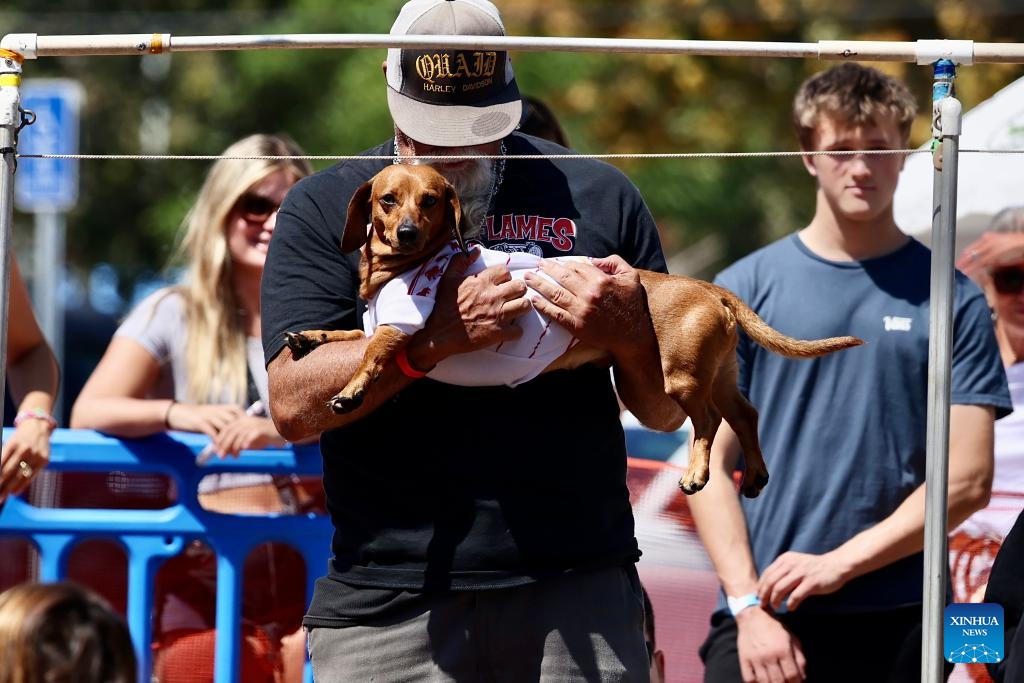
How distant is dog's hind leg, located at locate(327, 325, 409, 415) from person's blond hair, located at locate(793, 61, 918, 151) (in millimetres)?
1687

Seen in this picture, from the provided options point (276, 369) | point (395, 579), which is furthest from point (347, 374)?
point (395, 579)

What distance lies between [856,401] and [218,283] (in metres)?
1.93

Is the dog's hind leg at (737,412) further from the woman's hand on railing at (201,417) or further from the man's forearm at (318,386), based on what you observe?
the woman's hand on railing at (201,417)

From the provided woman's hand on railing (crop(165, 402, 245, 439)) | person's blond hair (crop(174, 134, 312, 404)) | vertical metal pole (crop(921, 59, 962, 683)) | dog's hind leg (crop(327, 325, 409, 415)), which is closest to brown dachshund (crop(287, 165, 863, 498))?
dog's hind leg (crop(327, 325, 409, 415))

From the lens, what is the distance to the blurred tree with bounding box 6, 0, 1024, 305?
12945mm

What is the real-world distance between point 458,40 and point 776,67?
1173 centimetres

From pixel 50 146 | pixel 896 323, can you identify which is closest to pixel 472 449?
pixel 896 323

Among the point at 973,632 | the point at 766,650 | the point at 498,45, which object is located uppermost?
the point at 498,45

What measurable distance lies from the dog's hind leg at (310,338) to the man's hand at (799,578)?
1.39m

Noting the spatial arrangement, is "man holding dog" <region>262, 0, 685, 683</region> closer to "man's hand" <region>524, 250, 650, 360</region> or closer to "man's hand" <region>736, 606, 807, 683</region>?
"man's hand" <region>524, 250, 650, 360</region>

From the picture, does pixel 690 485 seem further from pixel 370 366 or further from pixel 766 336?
pixel 370 366

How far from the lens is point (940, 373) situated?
2.47m

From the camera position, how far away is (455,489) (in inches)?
108

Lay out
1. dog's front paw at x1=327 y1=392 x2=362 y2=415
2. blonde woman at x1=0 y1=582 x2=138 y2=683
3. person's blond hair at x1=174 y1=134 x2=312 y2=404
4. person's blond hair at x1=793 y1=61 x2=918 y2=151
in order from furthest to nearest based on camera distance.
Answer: person's blond hair at x1=174 y1=134 x2=312 y2=404, person's blond hair at x1=793 y1=61 x2=918 y2=151, dog's front paw at x1=327 y1=392 x2=362 y2=415, blonde woman at x1=0 y1=582 x2=138 y2=683
